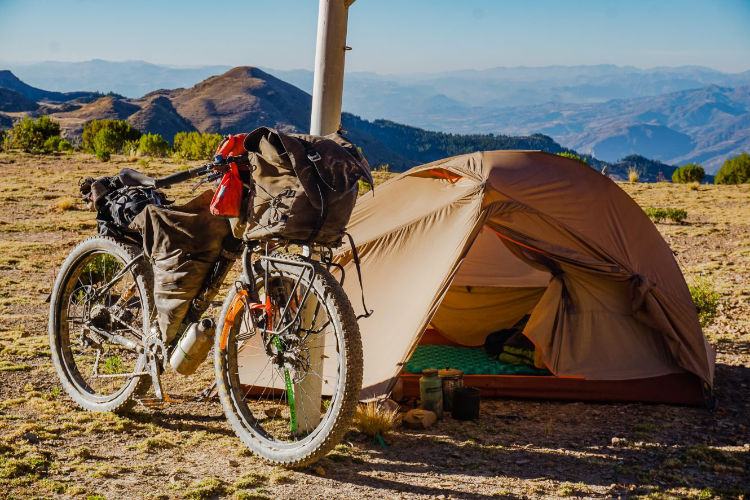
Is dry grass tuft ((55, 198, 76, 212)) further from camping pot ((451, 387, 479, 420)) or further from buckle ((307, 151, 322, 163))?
buckle ((307, 151, 322, 163))

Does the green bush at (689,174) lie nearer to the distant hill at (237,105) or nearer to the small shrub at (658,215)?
the small shrub at (658,215)

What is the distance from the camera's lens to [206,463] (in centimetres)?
376

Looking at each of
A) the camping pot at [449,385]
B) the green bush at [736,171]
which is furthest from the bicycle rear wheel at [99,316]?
the green bush at [736,171]

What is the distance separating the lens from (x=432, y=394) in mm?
4883

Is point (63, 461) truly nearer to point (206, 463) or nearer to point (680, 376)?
point (206, 463)

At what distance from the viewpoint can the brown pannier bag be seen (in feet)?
11.1

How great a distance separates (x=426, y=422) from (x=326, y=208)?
1.91 m

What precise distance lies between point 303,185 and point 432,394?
7.00 feet

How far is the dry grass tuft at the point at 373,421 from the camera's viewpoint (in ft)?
14.0

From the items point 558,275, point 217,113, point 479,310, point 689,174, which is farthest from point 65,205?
point 217,113

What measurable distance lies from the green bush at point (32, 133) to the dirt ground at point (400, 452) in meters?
30.1

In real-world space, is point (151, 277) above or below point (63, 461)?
above

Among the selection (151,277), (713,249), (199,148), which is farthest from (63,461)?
(199,148)

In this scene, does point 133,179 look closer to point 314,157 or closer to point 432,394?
point 314,157
